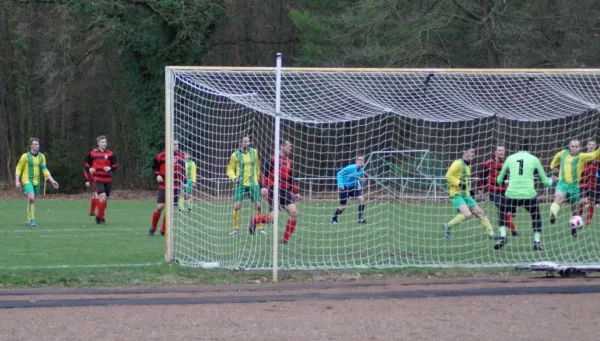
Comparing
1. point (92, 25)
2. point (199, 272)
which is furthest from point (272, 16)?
point (199, 272)

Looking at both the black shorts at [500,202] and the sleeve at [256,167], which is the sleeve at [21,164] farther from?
the black shorts at [500,202]

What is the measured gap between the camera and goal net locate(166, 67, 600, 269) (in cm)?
1251

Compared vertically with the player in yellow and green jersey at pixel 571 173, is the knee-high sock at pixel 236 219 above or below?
below

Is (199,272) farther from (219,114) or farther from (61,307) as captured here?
(219,114)

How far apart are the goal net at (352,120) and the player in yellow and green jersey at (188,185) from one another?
121 mm

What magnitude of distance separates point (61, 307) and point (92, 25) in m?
25.3

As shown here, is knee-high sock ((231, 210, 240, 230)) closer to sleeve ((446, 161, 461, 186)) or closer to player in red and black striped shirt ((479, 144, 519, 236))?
sleeve ((446, 161, 461, 186))

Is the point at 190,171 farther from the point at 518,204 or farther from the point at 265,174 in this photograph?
the point at 518,204

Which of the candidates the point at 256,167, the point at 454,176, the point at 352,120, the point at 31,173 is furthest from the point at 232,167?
the point at 31,173

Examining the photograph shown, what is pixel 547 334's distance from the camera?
7934 millimetres

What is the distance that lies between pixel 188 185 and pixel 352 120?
11.5 feet

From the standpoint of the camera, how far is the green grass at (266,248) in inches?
453

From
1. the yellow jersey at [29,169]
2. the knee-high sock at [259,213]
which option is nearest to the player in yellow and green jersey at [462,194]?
the knee-high sock at [259,213]

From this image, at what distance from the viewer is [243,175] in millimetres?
14922
